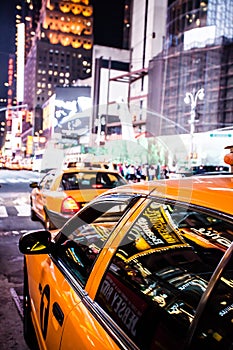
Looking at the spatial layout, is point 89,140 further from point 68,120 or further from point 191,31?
point 191,31

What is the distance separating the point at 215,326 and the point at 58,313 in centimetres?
98

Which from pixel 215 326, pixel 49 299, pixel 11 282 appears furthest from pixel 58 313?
pixel 11 282

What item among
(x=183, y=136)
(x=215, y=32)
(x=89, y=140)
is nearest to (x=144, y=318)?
(x=183, y=136)

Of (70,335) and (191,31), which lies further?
(191,31)

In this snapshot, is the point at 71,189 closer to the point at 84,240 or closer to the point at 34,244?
the point at 84,240

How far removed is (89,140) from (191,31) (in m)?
35.1

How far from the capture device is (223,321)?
1.52 metres

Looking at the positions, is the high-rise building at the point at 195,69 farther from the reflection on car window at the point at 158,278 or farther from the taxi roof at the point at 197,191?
Answer: the taxi roof at the point at 197,191

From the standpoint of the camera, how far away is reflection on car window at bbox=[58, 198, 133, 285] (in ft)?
7.87

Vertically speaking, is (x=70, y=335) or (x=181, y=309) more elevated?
(x=181, y=309)

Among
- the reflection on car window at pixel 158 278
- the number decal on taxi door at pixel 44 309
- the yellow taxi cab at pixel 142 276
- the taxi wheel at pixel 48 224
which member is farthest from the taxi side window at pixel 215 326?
the taxi wheel at pixel 48 224

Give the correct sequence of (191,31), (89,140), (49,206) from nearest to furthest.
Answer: (49,206), (191,31), (89,140)

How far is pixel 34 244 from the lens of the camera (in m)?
2.72

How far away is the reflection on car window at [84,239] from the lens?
240 cm
